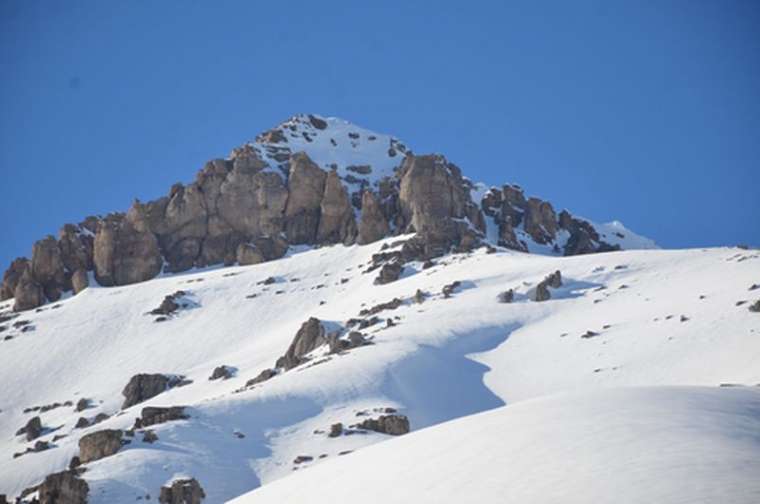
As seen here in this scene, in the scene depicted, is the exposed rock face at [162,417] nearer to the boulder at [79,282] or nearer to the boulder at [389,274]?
the boulder at [389,274]

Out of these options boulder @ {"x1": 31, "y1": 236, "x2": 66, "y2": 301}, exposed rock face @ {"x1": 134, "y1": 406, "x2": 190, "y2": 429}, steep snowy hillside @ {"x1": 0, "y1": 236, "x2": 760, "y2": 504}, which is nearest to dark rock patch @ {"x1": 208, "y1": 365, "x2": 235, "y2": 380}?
steep snowy hillside @ {"x1": 0, "y1": 236, "x2": 760, "y2": 504}

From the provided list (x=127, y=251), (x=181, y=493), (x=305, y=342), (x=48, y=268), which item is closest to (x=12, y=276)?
(x=48, y=268)

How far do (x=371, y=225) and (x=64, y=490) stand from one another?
10288 centimetres

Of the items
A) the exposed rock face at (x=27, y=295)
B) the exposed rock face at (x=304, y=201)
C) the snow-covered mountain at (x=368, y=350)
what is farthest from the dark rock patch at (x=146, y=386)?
the exposed rock face at (x=304, y=201)

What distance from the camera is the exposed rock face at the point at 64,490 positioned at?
4875 centimetres

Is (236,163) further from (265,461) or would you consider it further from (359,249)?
(265,461)

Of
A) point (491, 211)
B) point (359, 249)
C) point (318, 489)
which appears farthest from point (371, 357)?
point (491, 211)

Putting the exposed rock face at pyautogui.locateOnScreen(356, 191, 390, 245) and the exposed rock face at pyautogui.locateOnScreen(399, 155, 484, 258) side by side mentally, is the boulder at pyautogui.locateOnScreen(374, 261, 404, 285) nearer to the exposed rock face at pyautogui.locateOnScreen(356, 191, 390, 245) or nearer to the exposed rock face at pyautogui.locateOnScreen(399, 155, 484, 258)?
the exposed rock face at pyautogui.locateOnScreen(399, 155, 484, 258)

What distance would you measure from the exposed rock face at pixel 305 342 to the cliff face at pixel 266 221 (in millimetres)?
49874

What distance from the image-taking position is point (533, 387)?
237ft

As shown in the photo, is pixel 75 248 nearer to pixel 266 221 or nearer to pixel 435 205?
pixel 266 221

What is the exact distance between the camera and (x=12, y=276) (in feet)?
518

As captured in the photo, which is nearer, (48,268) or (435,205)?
(435,205)

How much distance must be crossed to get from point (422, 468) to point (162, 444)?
4112 centimetres
